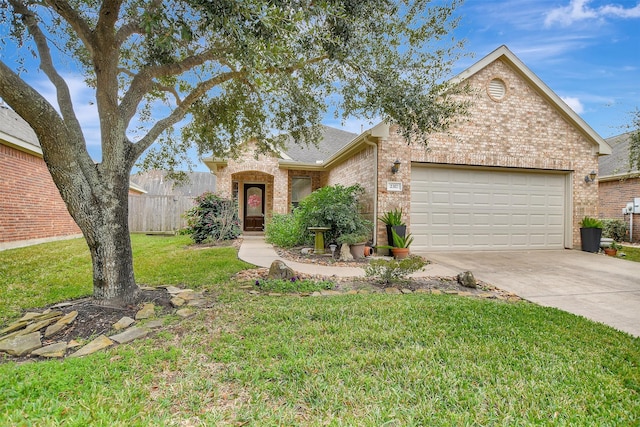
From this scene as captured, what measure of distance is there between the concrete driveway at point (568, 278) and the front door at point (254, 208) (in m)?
8.67

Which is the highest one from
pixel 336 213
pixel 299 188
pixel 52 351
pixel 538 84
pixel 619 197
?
pixel 538 84

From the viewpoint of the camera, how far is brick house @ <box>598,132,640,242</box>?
13102 mm

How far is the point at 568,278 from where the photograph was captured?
6.08 meters

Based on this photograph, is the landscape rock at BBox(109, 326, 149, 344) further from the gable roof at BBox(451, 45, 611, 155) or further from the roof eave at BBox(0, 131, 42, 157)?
the gable roof at BBox(451, 45, 611, 155)

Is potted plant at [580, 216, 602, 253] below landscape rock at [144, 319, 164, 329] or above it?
above

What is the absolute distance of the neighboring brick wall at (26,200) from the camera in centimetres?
869

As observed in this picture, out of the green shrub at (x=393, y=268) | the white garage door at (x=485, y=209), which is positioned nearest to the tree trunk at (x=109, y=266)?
the green shrub at (x=393, y=268)

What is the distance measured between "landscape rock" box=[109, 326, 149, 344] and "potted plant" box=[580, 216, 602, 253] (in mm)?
10947

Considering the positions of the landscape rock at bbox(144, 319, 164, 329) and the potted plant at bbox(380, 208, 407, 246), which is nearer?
the landscape rock at bbox(144, 319, 164, 329)

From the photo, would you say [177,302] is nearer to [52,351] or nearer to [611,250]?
[52,351]

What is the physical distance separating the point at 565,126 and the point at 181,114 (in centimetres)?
1029

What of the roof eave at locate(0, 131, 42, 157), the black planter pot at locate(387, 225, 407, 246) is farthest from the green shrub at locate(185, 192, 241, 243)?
the black planter pot at locate(387, 225, 407, 246)

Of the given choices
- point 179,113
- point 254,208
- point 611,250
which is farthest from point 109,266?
point 611,250

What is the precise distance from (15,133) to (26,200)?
187 centimetres
